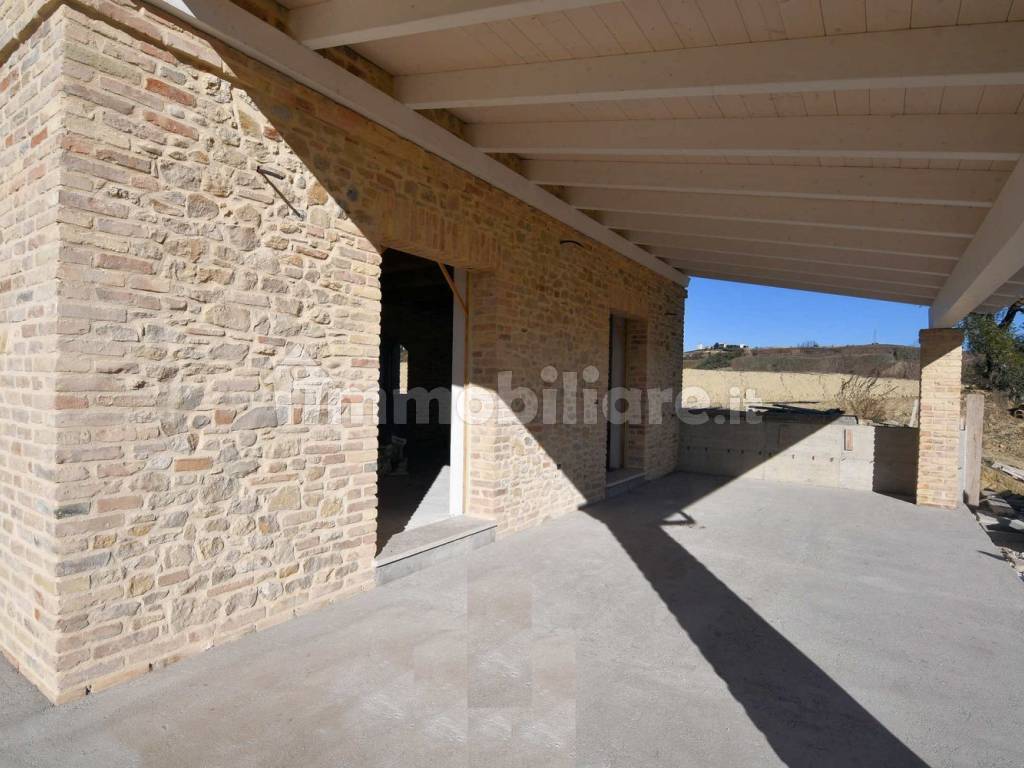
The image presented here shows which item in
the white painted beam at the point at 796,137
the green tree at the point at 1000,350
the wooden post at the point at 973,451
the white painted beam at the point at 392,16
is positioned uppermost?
the white painted beam at the point at 392,16

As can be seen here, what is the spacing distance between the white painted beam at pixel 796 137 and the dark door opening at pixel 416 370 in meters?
4.10

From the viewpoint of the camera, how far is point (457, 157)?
4.71 metres

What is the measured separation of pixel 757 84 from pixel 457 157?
240 centimetres

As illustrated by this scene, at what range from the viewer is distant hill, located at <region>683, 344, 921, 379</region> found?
26.6 metres

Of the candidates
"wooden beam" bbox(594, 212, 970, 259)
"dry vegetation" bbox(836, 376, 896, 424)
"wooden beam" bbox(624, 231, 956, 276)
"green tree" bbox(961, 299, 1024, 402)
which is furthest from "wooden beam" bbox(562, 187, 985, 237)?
"green tree" bbox(961, 299, 1024, 402)

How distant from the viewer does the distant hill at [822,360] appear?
87.4ft

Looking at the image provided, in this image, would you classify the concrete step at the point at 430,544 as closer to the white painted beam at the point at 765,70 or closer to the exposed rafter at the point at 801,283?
the white painted beam at the point at 765,70

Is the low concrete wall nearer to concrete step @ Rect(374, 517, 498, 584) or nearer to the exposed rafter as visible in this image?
the exposed rafter

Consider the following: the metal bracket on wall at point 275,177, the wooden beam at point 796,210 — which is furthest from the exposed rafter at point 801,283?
the metal bracket on wall at point 275,177

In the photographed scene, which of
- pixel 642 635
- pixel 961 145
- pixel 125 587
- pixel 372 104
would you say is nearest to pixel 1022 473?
pixel 961 145

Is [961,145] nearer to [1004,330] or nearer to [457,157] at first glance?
[457,157]

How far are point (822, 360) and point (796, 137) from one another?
3029 cm

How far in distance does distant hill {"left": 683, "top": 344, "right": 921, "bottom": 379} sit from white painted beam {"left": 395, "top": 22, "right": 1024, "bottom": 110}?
2628 cm

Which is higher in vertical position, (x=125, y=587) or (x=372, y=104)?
(x=372, y=104)
